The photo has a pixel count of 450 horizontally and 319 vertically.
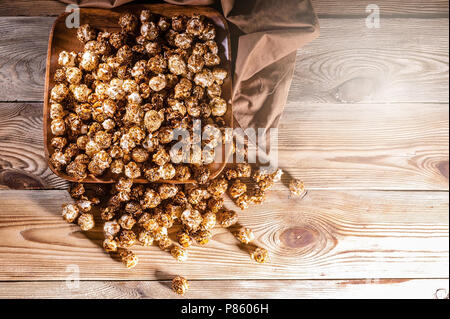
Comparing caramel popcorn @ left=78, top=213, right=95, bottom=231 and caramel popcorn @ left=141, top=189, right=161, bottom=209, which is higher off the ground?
caramel popcorn @ left=141, top=189, right=161, bottom=209

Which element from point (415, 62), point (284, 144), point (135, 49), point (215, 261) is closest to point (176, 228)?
point (215, 261)

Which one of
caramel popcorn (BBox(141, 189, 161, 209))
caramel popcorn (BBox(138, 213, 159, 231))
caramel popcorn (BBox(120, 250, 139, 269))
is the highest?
caramel popcorn (BBox(141, 189, 161, 209))

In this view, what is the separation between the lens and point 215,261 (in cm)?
108

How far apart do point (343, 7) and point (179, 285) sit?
42.5 inches

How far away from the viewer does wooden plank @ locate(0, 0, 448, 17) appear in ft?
3.54

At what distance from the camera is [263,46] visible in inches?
38.1

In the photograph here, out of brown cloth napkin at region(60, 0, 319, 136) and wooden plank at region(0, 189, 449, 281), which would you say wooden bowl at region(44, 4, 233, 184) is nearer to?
brown cloth napkin at region(60, 0, 319, 136)

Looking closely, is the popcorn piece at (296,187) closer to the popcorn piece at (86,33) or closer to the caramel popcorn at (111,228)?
the caramel popcorn at (111,228)

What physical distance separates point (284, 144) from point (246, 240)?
1.13 ft

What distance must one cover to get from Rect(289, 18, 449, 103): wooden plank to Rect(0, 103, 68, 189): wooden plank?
2.80 ft

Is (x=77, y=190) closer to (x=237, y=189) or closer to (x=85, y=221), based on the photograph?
(x=85, y=221)

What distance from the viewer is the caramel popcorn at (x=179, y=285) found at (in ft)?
3.40

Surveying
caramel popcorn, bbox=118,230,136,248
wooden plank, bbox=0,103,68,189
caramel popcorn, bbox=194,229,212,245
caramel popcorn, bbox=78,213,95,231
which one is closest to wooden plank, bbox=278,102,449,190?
caramel popcorn, bbox=194,229,212,245

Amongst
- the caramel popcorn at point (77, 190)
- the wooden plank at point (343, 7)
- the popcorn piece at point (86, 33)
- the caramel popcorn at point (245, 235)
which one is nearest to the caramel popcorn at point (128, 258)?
the caramel popcorn at point (77, 190)
